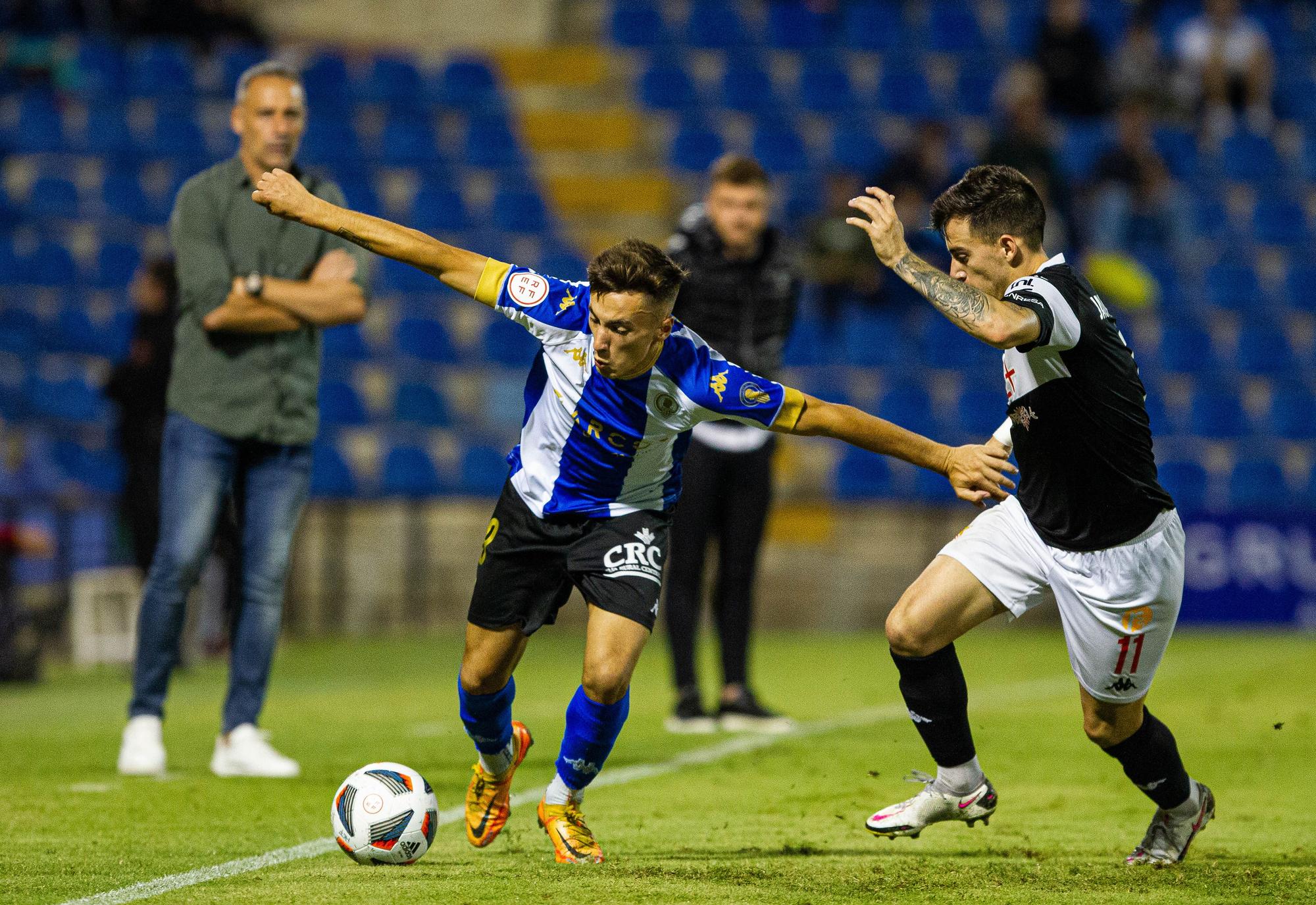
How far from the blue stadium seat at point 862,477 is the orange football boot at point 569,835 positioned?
1032 cm

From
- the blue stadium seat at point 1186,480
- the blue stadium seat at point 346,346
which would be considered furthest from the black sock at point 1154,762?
the blue stadium seat at point 346,346

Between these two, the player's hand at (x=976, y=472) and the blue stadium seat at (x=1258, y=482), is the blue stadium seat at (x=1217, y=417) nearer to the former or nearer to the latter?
the blue stadium seat at (x=1258, y=482)

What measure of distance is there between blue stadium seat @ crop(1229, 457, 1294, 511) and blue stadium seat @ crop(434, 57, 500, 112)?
837 cm

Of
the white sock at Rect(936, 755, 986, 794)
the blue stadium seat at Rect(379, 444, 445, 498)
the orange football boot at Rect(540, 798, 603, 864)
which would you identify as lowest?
the blue stadium seat at Rect(379, 444, 445, 498)

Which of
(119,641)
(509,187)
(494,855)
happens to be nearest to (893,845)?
(494,855)

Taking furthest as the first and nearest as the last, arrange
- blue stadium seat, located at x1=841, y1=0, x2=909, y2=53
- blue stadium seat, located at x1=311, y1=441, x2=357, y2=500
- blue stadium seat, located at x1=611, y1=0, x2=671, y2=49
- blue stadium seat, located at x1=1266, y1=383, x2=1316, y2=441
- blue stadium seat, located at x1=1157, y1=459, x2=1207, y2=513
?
blue stadium seat, located at x1=611, y1=0, x2=671, y2=49 < blue stadium seat, located at x1=841, y1=0, x2=909, y2=53 < blue stadium seat, located at x1=1266, y1=383, x2=1316, y2=441 < blue stadium seat, located at x1=1157, y1=459, x2=1207, y2=513 < blue stadium seat, located at x1=311, y1=441, x2=357, y2=500

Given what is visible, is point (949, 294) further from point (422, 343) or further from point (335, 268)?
point (422, 343)

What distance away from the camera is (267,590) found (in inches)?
265

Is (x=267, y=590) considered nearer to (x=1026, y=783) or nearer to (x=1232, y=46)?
(x=1026, y=783)

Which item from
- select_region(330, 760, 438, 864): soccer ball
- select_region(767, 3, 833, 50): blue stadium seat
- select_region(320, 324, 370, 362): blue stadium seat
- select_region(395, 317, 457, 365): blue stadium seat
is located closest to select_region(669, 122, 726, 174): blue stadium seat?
select_region(767, 3, 833, 50): blue stadium seat

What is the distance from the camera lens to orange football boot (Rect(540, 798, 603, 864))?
4930mm

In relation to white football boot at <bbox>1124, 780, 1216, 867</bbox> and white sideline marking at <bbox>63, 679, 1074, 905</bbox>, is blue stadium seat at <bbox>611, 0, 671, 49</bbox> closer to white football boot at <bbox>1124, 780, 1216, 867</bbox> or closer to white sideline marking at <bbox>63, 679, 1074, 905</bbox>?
white sideline marking at <bbox>63, 679, 1074, 905</bbox>

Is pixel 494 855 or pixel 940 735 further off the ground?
pixel 940 735

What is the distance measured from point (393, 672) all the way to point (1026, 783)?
5202mm
